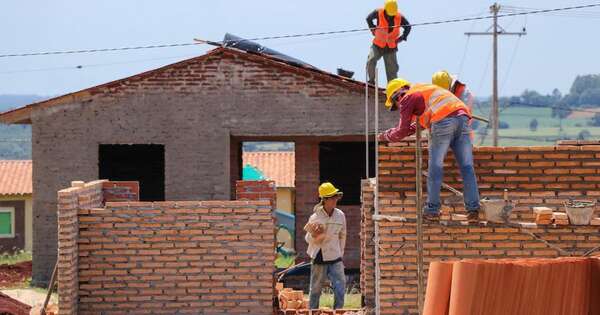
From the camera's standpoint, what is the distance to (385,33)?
1809 cm

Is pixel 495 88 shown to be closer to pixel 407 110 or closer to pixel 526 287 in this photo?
pixel 407 110

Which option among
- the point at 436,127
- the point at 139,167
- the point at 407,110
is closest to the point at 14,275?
the point at 139,167

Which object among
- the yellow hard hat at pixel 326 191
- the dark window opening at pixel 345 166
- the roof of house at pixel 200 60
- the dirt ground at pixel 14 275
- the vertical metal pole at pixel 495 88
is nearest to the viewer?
the yellow hard hat at pixel 326 191

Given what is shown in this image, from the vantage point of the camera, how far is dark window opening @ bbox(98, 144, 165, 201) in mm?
21328

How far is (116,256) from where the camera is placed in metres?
13.3

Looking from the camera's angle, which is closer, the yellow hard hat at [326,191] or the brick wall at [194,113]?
the yellow hard hat at [326,191]

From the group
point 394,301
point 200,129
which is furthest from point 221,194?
point 394,301

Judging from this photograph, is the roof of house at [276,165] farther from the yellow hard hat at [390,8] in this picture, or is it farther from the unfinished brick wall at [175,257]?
the unfinished brick wall at [175,257]

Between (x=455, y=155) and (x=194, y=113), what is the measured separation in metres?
9.17

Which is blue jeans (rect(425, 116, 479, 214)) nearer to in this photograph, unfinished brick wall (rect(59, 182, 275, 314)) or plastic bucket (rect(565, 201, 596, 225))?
plastic bucket (rect(565, 201, 596, 225))

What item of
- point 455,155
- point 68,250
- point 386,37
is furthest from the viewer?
point 386,37

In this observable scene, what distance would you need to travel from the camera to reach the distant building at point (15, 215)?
4822 cm

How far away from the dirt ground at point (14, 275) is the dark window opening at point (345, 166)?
6448mm

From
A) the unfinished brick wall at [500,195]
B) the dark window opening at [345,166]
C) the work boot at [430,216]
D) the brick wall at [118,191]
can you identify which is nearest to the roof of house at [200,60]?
the dark window opening at [345,166]
